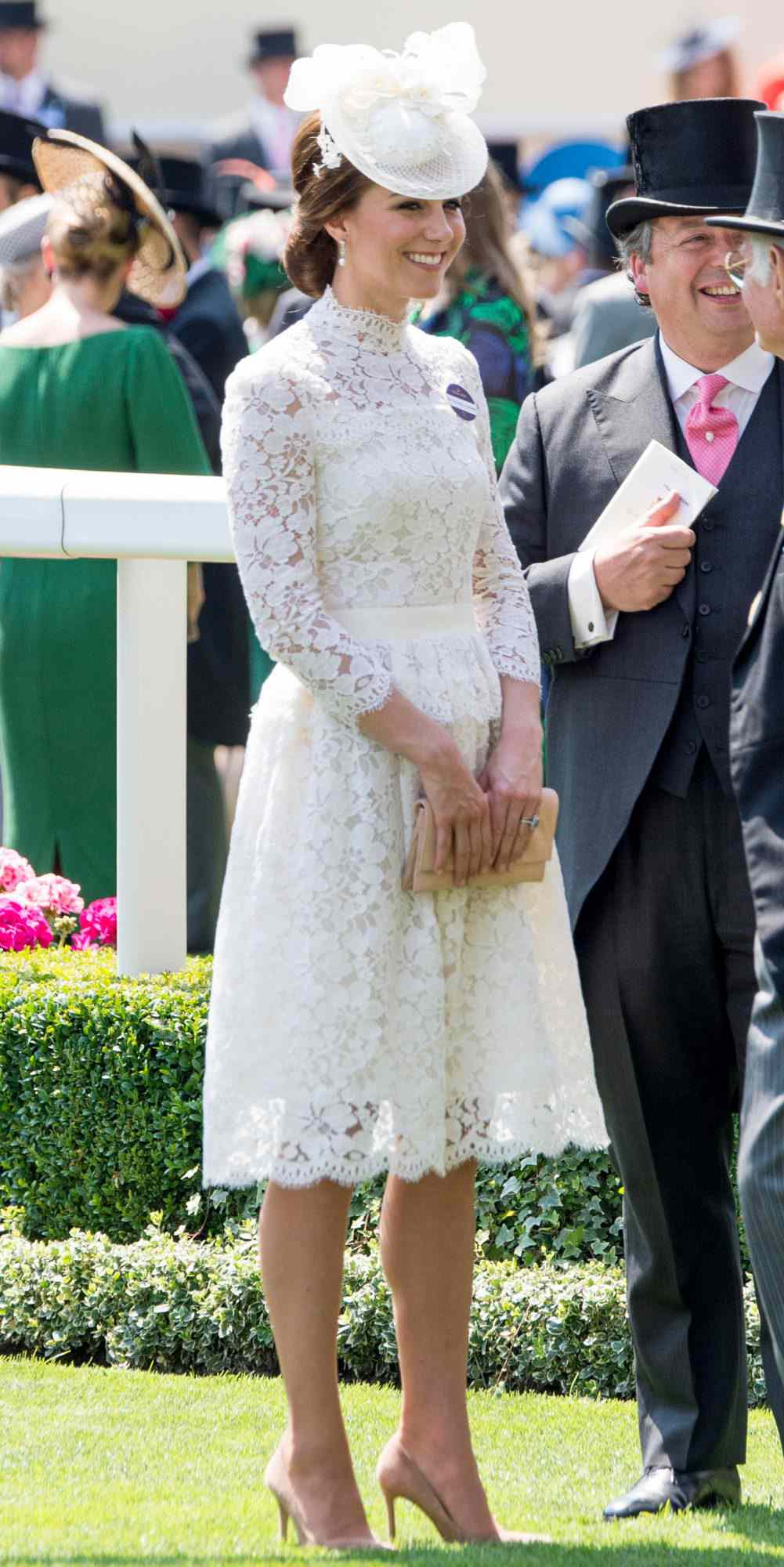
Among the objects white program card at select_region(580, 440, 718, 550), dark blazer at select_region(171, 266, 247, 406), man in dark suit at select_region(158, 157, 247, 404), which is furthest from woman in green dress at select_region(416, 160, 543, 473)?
white program card at select_region(580, 440, 718, 550)

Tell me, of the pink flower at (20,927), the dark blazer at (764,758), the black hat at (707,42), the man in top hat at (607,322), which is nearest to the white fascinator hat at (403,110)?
the dark blazer at (764,758)

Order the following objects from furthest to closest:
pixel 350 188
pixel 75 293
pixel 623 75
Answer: pixel 623 75, pixel 75 293, pixel 350 188

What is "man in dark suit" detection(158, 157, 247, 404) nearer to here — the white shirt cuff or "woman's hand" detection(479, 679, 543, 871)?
the white shirt cuff

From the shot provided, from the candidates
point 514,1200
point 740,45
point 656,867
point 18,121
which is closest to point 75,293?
point 18,121

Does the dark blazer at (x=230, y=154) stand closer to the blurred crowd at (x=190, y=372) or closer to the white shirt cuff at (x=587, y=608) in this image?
the blurred crowd at (x=190, y=372)

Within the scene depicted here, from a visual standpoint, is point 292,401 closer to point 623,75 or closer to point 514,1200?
point 514,1200

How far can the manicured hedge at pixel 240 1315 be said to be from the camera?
12.8 ft

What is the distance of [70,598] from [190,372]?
4.77 ft

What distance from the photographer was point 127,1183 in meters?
4.32

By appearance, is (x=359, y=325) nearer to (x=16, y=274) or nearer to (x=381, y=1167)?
(x=381, y=1167)

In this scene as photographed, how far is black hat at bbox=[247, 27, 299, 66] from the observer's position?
1124 centimetres

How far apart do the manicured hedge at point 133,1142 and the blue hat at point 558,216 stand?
854cm

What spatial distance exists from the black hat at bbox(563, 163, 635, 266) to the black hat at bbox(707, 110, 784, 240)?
5.57 meters

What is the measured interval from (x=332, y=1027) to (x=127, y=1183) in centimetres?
163
